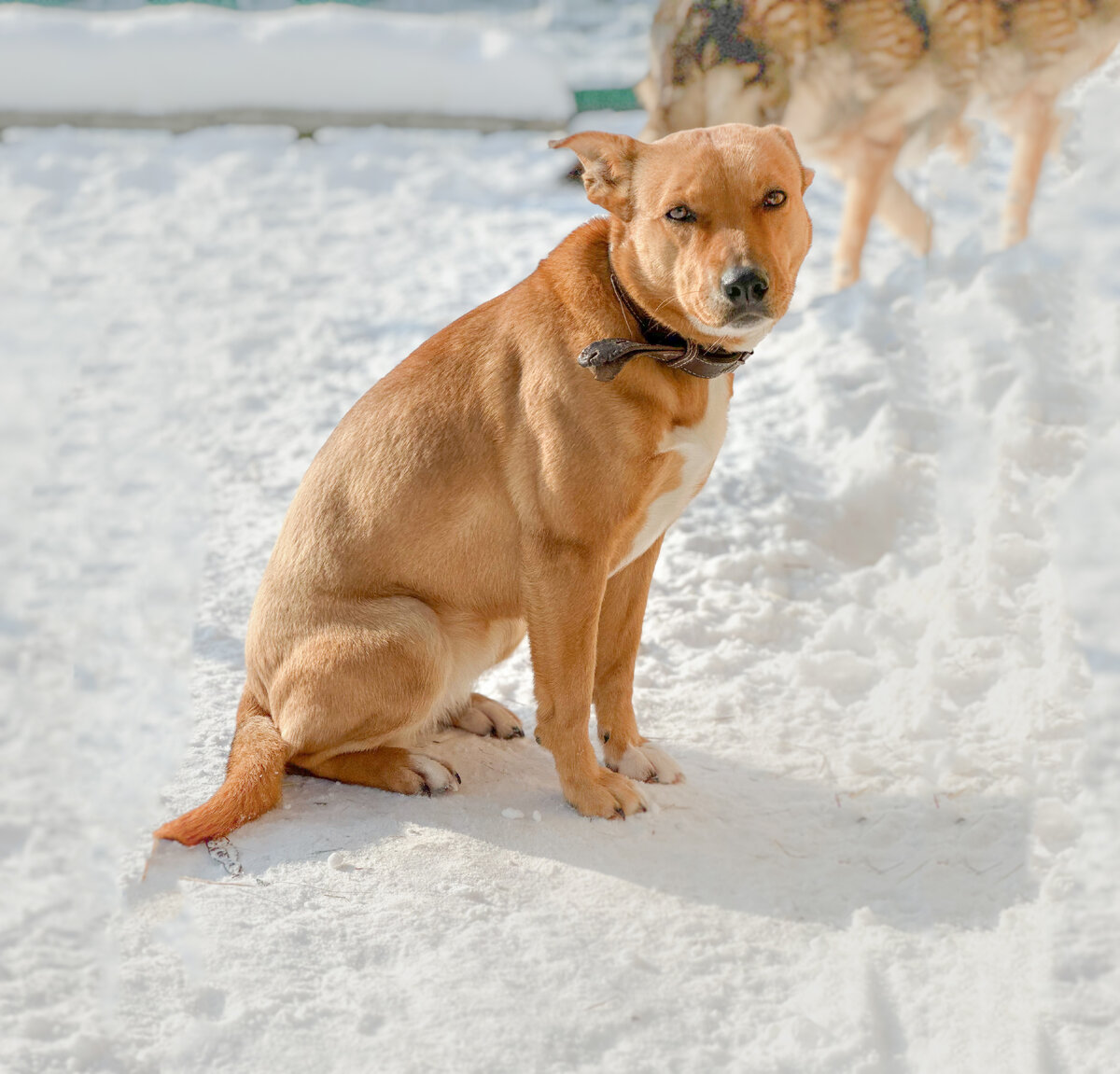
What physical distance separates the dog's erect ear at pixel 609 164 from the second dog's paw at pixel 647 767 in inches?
48.8

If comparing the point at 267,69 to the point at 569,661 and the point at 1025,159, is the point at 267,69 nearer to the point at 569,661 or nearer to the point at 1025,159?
the point at 1025,159

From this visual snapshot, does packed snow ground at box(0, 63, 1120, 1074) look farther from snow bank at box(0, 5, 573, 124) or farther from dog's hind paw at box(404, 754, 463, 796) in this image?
snow bank at box(0, 5, 573, 124)

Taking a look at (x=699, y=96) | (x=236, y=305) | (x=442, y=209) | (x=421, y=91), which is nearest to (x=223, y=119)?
(x=421, y=91)

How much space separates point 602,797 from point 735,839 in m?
0.31

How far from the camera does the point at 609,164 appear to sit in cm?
248

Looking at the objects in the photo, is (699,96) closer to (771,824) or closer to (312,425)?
(312,425)

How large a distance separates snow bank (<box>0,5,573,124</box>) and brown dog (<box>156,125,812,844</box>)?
592cm

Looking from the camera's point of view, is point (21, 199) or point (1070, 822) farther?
point (21, 199)

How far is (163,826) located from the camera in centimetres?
253

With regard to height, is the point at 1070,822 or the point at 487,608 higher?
the point at 487,608

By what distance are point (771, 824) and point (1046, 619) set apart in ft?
3.85

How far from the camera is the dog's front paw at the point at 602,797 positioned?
269 centimetres

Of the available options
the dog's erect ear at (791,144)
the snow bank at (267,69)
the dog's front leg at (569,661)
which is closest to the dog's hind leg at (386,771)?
the dog's front leg at (569,661)

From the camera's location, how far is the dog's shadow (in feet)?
8.16
